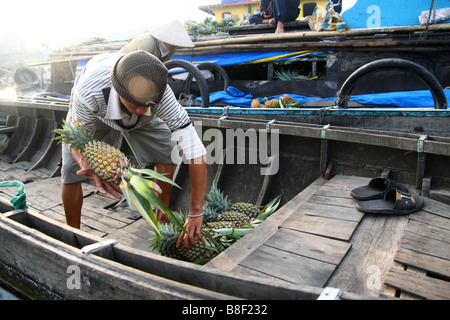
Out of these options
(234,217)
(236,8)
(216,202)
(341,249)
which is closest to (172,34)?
(216,202)

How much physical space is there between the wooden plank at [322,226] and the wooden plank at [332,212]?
0.05 meters

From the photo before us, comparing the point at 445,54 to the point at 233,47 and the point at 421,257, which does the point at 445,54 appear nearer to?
the point at 233,47

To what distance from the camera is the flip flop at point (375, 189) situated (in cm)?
230

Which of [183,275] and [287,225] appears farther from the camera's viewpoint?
[287,225]

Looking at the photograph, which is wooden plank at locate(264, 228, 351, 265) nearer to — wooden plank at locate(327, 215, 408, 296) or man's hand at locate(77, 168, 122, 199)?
wooden plank at locate(327, 215, 408, 296)

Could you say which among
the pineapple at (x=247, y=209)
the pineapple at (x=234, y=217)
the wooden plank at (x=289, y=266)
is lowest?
the pineapple at (x=247, y=209)

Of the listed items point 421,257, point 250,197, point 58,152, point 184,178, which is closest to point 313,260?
point 421,257

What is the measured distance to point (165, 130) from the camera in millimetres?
3180

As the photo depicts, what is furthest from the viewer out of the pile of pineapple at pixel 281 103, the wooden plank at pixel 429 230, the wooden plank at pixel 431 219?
the pile of pineapple at pixel 281 103

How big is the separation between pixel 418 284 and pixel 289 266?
0.56 metres

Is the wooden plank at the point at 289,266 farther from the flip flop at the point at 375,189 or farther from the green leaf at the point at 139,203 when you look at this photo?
the flip flop at the point at 375,189

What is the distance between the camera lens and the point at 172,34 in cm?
392

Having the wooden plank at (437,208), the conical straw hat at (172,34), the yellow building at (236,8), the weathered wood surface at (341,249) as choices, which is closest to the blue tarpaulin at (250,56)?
the conical straw hat at (172,34)

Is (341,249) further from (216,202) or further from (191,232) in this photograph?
(216,202)
